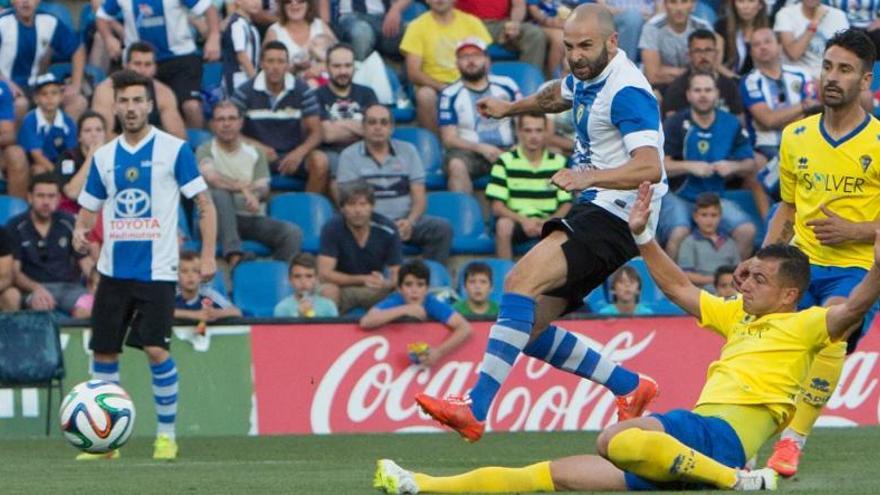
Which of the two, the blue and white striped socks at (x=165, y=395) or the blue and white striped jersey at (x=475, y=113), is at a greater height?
the blue and white striped jersey at (x=475, y=113)

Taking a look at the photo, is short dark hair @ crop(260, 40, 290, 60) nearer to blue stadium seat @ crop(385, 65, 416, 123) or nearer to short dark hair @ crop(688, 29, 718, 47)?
blue stadium seat @ crop(385, 65, 416, 123)

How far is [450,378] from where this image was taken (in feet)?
47.0

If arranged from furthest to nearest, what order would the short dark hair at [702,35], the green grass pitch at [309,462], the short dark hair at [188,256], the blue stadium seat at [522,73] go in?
the blue stadium seat at [522,73] < the short dark hair at [702,35] < the short dark hair at [188,256] < the green grass pitch at [309,462]

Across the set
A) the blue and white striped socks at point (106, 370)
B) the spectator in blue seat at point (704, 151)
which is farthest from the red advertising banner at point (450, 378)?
the blue and white striped socks at point (106, 370)

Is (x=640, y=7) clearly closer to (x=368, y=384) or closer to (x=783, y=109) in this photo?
(x=783, y=109)

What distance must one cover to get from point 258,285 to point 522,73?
377 cm

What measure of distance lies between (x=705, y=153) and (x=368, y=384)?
4.10 m

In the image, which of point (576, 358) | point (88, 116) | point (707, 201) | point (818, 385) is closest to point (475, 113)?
point (707, 201)

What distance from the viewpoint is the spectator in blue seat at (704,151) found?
16312mm

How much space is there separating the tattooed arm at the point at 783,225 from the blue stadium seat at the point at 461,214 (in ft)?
21.9

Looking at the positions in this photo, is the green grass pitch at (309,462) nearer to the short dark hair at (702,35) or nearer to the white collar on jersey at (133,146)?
the white collar on jersey at (133,146)

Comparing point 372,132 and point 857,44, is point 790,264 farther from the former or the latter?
point 372,132

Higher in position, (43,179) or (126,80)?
(126,80)

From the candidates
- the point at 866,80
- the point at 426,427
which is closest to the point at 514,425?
the point at 426,427
